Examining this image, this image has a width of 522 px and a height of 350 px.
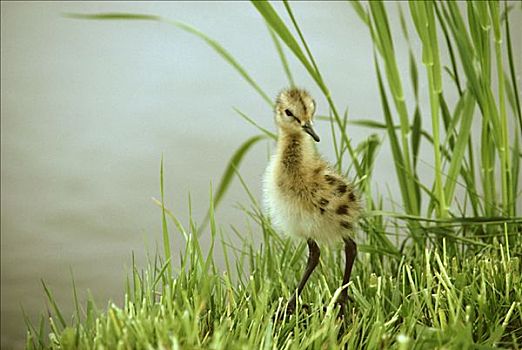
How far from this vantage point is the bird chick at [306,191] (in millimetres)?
825

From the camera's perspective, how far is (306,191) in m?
0.83

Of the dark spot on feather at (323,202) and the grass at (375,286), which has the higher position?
the dark spot on feather at (323,202)

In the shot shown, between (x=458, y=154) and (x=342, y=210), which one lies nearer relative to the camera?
(x=342, y=210)

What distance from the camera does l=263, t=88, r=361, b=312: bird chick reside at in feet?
2.71

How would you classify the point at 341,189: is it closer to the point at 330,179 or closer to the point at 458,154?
the point at 330,179

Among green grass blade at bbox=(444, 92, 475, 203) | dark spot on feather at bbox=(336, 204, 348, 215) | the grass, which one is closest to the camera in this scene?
the grass

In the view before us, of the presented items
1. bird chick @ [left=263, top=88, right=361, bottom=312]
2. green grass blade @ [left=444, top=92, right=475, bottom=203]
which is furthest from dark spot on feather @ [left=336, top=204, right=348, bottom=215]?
green grass blade @ [left=444, top=92, right=475, bottom=203]

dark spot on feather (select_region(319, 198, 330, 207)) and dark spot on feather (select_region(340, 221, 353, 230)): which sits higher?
dark spot on feather (select_region(319, 198, 330, 207))

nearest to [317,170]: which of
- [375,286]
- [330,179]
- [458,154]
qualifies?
[330,179]

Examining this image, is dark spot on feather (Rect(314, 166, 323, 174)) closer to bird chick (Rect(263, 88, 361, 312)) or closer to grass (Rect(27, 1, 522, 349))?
bird chick (Rect(263, 88, 361, 312))

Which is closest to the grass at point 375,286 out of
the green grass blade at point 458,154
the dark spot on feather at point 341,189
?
the green grass blade at point 458,154

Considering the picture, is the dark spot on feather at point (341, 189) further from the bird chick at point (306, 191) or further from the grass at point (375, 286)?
the grass at point (375, 286)

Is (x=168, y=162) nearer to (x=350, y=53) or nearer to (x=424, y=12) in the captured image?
(x=350, y=53)

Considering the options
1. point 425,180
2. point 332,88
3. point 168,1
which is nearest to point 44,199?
point 168,1
